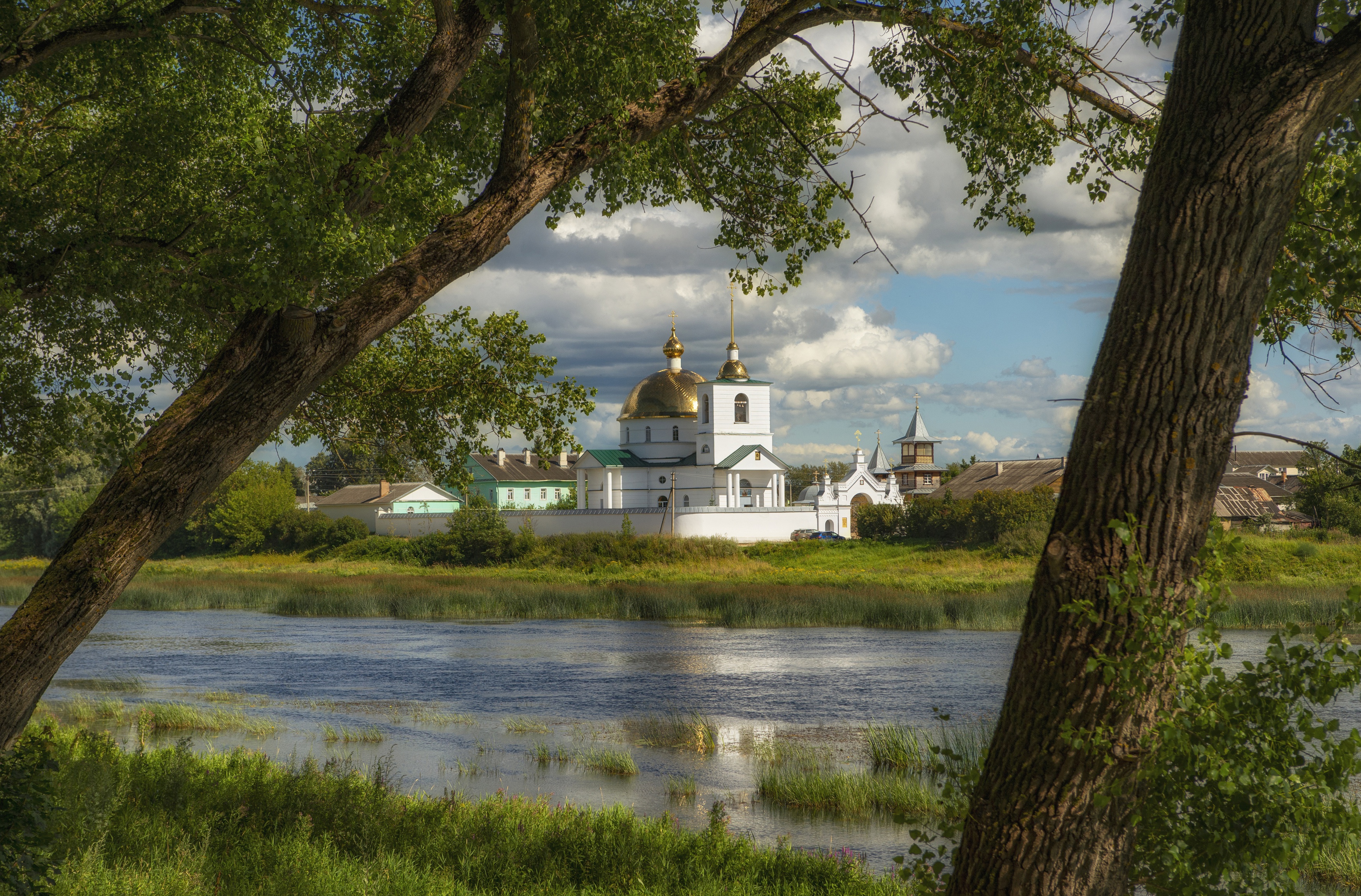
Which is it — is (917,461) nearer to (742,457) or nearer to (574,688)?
(742,457)

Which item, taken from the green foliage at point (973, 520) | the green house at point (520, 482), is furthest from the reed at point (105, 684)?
the green house at point (520, 482)

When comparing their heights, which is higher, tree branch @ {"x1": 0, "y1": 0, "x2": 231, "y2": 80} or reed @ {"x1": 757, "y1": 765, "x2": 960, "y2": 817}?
tree branch @ {"x1": 0, "y1": 0, "x2": 231, "y2": 80}

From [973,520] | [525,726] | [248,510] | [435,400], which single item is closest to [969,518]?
[973,520]

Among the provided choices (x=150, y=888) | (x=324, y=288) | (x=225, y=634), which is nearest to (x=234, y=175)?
(x=324, y=288)

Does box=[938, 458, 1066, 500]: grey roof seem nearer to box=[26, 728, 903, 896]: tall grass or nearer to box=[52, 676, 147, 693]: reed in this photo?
box=[52, 676, 147, 693]: reed

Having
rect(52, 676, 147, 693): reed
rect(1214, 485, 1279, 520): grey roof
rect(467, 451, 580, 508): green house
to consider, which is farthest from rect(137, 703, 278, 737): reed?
rect(467, 451, 580, 508): green house

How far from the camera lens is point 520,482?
8462 centimetres

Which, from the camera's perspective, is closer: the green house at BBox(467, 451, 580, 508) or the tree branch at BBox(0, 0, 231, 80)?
the tree branch at BBox(0, 0, 231, 80)

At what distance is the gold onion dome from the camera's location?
73.7 meters

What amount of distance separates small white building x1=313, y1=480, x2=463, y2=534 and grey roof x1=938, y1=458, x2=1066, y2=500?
32.0 m

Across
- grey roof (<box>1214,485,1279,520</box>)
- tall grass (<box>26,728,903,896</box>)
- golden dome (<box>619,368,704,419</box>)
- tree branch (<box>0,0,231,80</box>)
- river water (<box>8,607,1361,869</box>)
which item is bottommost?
river water (<box>8,607,1361,869</box>)

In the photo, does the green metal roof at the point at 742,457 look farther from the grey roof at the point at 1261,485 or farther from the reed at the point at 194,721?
the reed at the point at 194,721

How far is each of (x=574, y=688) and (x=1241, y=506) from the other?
4000 cm

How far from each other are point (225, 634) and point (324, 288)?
79.3 ft
